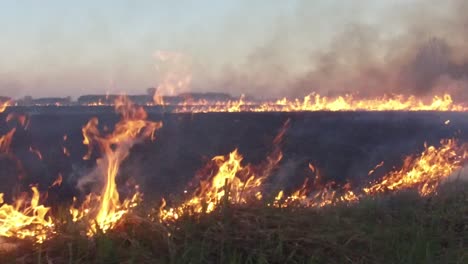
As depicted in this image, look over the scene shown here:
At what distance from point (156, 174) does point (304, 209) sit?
19.8 m

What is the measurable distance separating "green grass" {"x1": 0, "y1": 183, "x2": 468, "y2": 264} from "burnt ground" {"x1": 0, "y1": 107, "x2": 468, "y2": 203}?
15.2 meters

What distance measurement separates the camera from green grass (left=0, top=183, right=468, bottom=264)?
15.6 ft

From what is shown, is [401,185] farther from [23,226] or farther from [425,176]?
[23,226]

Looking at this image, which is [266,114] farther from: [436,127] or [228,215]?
[228,215]

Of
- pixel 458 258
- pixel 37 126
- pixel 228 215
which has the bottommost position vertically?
pixel 458 258

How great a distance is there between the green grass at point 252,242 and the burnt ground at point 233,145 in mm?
15223

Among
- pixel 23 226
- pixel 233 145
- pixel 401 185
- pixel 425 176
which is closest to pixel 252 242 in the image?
pixel 23 226

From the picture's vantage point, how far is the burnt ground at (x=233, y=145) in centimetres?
2417

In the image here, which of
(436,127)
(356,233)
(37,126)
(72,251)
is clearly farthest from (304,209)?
(37,126)

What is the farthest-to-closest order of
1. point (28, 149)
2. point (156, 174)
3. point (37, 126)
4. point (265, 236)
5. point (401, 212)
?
point (37, 126) → point (28, 149) → point (156, 174) → point (401, 212) → point (265, 236)

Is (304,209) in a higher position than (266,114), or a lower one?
lower

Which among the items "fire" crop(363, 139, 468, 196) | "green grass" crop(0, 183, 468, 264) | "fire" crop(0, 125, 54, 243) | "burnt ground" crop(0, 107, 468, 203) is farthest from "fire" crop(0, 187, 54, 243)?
"burnt ground" crop(0, 107, 468, 203)

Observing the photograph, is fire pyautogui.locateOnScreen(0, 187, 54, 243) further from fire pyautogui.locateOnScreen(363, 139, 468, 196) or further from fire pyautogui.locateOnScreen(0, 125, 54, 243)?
fire pyautogui.locateOnScreen(363, 139, 468, 196)

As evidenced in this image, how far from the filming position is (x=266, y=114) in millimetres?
35812
